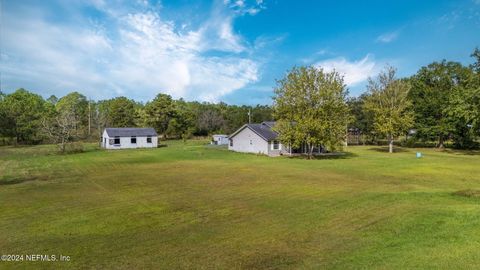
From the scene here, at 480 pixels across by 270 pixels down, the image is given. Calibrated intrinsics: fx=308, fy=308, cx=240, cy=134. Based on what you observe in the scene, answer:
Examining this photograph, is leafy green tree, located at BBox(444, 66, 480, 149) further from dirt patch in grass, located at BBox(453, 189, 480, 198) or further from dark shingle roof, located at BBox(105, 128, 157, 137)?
dark shingle roof, located at BBox(105, 128, 157, 137)

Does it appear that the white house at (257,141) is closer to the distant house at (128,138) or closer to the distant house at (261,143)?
the distant house at (261,143)

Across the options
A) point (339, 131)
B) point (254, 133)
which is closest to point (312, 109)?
point (339, 131)

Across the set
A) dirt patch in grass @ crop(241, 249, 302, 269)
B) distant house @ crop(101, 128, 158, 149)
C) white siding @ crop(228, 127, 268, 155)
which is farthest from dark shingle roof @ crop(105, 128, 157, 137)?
dirt patch in grass @ crop(241, 249, 302, 269)

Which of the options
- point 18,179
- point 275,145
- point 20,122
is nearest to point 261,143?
point 275,145

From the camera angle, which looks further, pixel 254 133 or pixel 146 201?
pixel 254 133

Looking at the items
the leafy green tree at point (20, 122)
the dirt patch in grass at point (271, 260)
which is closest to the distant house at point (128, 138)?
the leafy green tree at point (20, 122)

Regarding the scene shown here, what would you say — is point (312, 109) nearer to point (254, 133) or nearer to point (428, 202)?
point (254, 133)
